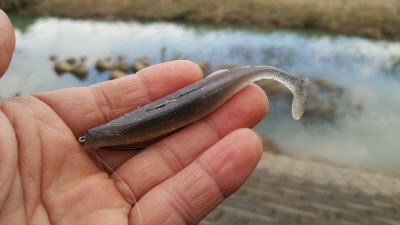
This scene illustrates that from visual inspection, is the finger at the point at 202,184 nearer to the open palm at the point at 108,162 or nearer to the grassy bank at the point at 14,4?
the open palm at the point at 108,162

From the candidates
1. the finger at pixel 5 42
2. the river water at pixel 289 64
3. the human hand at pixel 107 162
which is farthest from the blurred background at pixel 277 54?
the finger at pixel 5 42

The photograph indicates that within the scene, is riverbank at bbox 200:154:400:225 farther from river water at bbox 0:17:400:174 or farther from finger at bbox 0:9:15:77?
finger at bbox 0:9:15:77

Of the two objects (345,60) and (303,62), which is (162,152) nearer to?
(303,62)

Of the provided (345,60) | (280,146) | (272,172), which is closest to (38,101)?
(272,172)

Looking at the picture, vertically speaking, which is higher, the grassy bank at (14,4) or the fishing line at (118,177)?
the fishing line at (118,177)

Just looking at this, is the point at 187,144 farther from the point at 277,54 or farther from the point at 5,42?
the point at 277,54

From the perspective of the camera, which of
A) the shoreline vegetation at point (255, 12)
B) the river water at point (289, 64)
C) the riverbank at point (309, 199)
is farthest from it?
the shoreline vegetation at point (255, 12)

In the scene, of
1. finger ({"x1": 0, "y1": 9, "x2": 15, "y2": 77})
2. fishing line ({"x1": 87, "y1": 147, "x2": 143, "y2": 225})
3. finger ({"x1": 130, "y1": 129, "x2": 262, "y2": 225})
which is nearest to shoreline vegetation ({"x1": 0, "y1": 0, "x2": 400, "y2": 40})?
finger ({"x1": 130, "y1": 129, "x2": 262, "y2": 225})

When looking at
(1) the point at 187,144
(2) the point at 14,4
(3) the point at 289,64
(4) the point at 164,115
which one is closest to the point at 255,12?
(3) the point at 289,64

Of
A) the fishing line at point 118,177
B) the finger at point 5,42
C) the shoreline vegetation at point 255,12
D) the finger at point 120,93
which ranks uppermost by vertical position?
the finger at point 5,42
